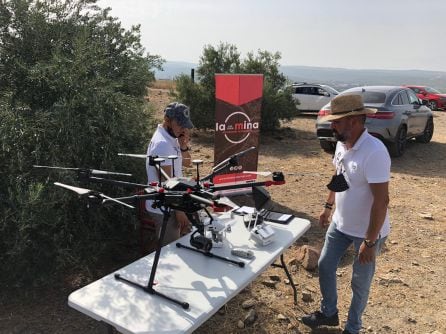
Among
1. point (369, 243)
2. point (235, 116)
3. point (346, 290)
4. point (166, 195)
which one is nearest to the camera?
point (166, 195)

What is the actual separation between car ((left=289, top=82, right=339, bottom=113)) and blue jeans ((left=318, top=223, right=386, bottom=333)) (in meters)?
15.9

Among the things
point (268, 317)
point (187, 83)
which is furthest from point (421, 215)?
point (187, 83)

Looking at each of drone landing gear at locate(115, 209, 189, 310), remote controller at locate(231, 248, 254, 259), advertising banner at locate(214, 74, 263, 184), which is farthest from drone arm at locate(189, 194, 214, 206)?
advertising banner at locate(214, 74, 263, 184)

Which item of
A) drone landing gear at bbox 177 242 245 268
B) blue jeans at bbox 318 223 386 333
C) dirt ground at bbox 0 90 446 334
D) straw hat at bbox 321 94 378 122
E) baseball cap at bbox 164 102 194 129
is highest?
straw hat at bbox 321 94 378 122

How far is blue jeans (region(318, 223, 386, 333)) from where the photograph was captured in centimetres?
299

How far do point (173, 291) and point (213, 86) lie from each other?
398 inches

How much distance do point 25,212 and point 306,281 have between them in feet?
8.89

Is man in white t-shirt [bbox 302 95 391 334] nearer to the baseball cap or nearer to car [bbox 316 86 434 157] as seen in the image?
the baseball cap

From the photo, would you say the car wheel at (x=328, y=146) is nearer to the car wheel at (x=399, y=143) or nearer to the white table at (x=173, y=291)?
→ the car wheel at (x=399, y=143)

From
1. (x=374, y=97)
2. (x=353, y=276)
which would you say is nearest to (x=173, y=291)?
(x=353, y=276)

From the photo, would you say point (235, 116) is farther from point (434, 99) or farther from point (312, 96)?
point (434, 99)

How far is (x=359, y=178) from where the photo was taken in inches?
112

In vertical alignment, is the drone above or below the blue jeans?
above

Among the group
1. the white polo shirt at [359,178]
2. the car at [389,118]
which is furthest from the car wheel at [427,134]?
the white polo shirt at [359,178]
